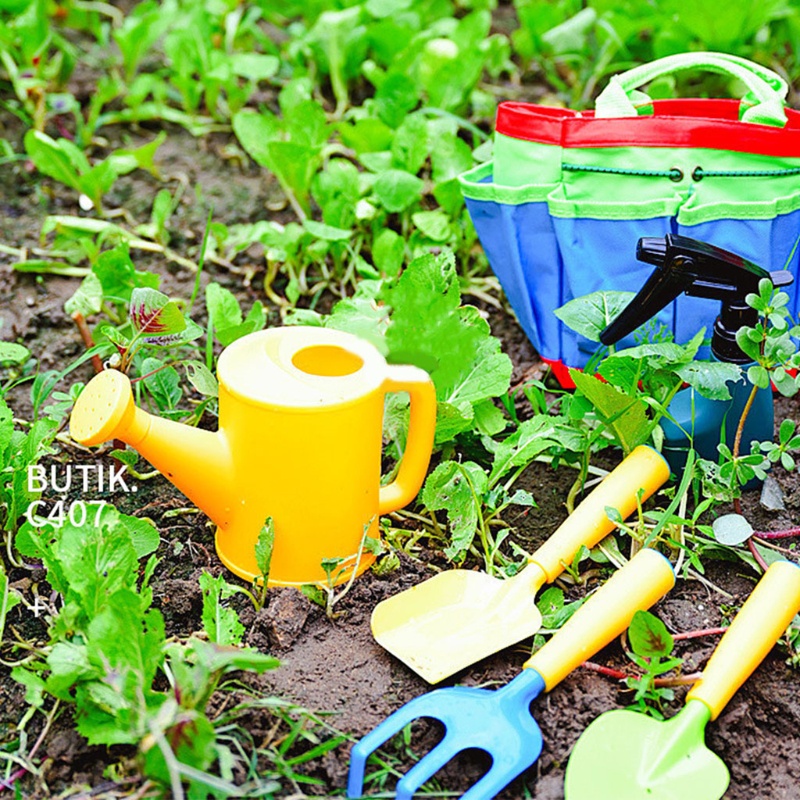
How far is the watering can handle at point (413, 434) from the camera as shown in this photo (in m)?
1.03

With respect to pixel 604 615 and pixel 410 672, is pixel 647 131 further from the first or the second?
pixel 410 672

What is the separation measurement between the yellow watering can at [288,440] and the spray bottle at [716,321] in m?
0.31

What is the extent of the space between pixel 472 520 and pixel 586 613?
0.20m

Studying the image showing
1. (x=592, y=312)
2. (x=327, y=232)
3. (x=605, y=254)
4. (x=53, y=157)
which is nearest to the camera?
(x=592, y=312)

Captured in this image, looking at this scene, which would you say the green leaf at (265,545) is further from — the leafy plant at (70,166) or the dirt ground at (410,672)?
the leafy plant at (70,166)

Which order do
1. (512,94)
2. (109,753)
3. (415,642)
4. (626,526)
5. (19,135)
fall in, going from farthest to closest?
(512,94) < (19,135) < (626,526) < (415,642) < (109,753)

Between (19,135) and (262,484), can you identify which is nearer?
(262,484)

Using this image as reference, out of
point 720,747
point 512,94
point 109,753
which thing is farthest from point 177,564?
point 512,94

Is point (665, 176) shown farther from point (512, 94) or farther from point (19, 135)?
point (19, 135)

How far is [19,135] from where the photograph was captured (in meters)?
2.17

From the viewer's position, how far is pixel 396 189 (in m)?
1.71

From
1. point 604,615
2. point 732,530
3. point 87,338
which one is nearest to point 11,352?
point 87,338

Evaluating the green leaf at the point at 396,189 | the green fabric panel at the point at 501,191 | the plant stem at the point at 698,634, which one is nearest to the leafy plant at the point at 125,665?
the plant stem at the point at 698,634

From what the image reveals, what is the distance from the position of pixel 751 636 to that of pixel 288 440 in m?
0.51
